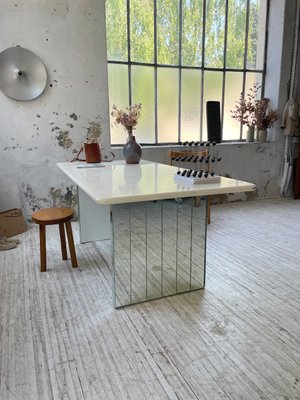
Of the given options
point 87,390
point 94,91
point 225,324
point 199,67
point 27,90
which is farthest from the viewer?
point 199,67

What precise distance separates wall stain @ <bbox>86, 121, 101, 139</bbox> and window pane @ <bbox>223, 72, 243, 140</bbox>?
207cm

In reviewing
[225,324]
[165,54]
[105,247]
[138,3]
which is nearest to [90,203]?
[105,247]

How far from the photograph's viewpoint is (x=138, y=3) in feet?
13.8

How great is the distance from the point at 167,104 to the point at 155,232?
2882mm

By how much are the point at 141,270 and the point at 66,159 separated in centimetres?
220

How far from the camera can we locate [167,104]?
4.61 m

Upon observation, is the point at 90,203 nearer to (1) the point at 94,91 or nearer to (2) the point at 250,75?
(1) the point at 94,91

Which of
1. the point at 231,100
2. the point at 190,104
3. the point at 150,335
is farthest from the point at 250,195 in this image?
the point at 150,335

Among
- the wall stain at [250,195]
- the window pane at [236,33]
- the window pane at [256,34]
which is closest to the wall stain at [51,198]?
the wall stain at [250,195]

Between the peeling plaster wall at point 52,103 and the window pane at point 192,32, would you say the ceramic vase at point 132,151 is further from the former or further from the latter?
the window pane at point 192,32

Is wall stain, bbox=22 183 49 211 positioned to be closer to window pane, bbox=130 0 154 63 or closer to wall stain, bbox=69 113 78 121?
wall stain, bbox=69 113 78 121

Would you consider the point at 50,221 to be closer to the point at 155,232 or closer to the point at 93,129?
the point at 155,232

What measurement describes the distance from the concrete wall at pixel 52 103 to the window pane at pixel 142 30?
1.80 ft

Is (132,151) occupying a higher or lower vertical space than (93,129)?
lower
